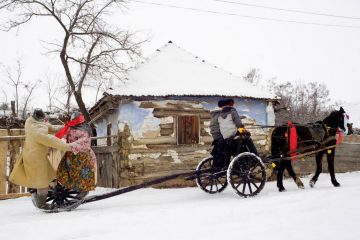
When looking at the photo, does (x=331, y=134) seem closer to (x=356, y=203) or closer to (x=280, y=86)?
(x=356, y=203)

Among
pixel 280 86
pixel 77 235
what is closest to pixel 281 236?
pixel 77 235

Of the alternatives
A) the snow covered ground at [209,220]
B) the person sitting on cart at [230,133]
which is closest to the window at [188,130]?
the person sitting on cart at [230,133]

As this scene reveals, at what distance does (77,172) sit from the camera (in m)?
6.53

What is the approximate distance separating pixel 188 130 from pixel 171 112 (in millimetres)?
844

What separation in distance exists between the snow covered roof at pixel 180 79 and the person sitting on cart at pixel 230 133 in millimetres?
3739

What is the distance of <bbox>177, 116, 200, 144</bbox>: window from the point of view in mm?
11852

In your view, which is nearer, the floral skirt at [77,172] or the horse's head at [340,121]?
the floral skirt at [77,172]

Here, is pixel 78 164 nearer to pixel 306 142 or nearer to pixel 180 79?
pixel 306 142

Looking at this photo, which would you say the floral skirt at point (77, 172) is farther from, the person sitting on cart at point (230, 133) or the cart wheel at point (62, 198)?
the person sitting on cart at point (230, 133)

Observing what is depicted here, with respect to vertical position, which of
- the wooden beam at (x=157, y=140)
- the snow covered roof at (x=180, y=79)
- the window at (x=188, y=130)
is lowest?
the wooden beam at (x=157, y=140)

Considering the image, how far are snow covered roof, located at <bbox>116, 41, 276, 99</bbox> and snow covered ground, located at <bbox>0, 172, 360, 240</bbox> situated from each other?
4842mm

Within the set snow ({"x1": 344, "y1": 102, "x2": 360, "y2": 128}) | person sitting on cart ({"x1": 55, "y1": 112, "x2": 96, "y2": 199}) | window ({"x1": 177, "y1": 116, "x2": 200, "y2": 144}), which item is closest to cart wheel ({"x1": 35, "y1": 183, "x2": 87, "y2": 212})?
person sitting on cart ({"x1": 55, "y1": 112, "x2": 96, "y2": 199})

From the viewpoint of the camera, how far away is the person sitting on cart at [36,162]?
6.16 metres

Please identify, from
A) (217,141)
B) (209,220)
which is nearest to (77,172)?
(209,220)
